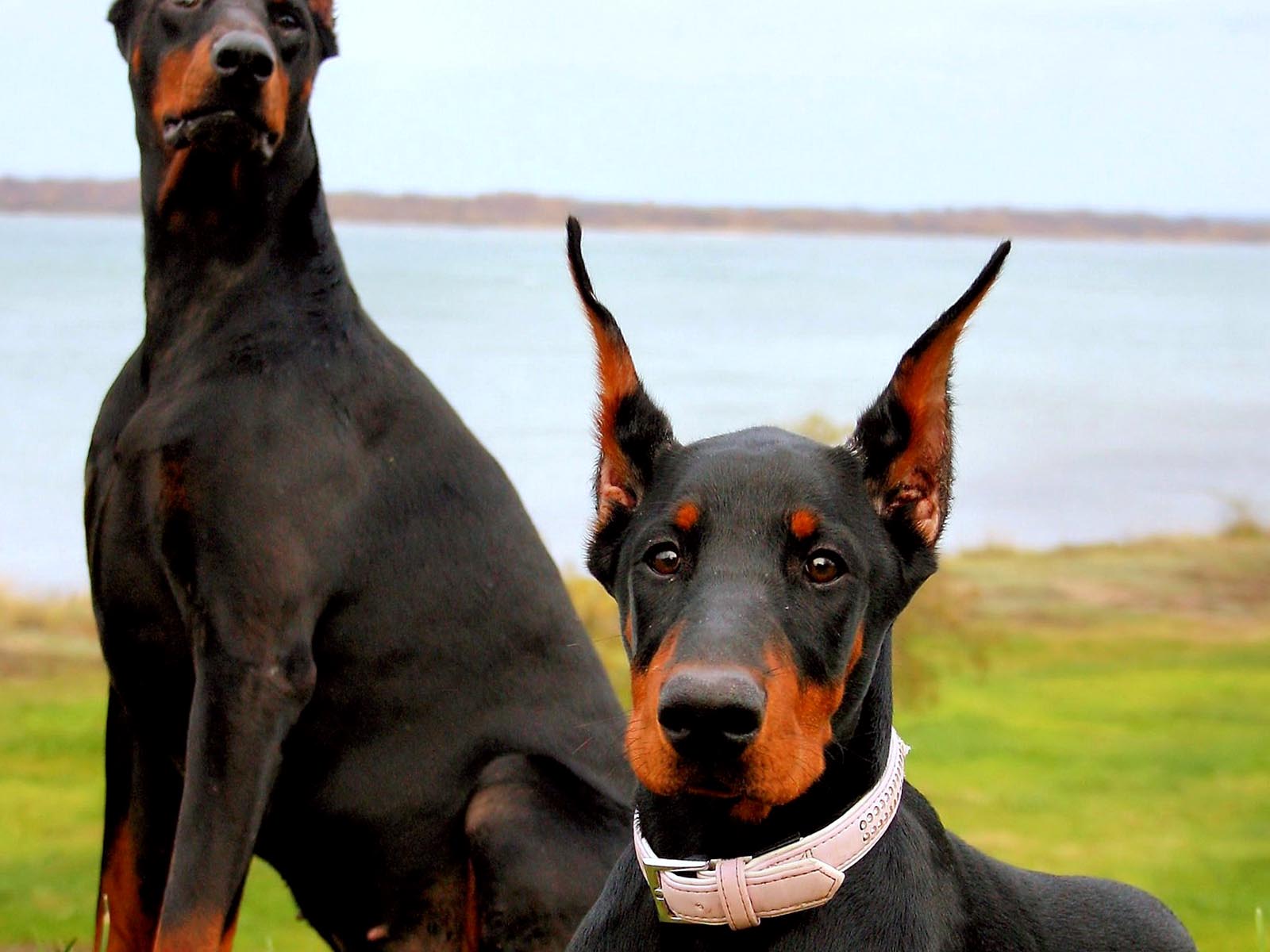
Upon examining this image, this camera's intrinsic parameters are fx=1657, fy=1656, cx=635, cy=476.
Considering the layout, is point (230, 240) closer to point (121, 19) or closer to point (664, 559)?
point (121, 19)

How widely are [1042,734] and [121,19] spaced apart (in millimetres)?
9010

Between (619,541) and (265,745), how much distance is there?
1.21m

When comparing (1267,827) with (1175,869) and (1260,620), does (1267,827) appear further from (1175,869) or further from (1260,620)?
(1260,620)

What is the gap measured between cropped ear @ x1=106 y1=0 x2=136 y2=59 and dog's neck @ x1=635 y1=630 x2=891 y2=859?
2567 mm

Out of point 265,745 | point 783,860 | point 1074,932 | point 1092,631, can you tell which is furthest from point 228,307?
point 1092,631

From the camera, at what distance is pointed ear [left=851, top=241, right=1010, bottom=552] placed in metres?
3.12

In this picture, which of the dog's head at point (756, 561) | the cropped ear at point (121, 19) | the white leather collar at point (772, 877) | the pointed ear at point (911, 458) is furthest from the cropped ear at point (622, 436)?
the cropped ear at point (121, 19)

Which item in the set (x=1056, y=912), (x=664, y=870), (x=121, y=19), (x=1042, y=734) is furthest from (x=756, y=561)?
(x=1042, y=734)

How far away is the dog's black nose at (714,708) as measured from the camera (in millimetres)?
2621

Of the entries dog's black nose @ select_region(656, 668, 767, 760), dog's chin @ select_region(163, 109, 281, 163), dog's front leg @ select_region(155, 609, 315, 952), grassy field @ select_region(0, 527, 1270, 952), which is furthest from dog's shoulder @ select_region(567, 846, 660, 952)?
grassy field @ select_region(0, 527, 1270, 952)

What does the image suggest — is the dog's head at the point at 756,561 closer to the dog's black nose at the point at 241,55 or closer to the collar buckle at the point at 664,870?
the collar buckle at the point at 664,870

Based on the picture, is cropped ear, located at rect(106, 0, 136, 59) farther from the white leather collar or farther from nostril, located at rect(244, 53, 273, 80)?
the white leather collar

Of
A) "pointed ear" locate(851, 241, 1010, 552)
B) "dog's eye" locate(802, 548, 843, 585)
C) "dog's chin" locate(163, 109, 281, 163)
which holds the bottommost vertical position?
"dog's eye" locate(802, 548, 843, 585)

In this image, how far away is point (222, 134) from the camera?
4.08 m
